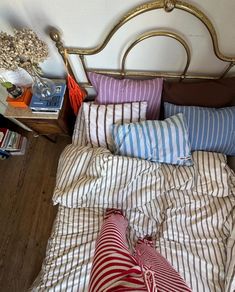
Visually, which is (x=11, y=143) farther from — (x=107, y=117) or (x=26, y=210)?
(x=107, y=117)

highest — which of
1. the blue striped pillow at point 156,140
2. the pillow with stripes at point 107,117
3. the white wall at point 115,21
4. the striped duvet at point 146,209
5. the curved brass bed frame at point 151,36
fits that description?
the white wall at point 115,21

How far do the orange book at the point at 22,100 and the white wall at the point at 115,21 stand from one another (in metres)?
0.28

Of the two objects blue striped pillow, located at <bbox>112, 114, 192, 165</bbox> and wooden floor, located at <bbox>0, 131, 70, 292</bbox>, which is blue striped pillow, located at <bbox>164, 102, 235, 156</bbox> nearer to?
blue striped pillow, located at <bbox>112, 114, 192, 165</bbox>

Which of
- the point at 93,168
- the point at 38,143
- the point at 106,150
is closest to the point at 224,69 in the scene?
the point at 106,150

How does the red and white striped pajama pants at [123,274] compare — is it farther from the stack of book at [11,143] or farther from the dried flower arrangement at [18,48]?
the stack of book at [11,143]

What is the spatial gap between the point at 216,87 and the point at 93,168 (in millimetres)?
779

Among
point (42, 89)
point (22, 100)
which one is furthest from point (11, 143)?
point (42, 89)

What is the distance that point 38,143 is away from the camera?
171 cm

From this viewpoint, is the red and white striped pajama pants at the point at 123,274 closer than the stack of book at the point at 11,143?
Yes

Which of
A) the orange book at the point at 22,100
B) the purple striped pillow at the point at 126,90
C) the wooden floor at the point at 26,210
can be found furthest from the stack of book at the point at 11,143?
the purple striped pillow at the point at 126,90

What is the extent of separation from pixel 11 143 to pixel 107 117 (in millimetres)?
880

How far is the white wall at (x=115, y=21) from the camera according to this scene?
3.02 ft

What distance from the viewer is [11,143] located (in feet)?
5.21

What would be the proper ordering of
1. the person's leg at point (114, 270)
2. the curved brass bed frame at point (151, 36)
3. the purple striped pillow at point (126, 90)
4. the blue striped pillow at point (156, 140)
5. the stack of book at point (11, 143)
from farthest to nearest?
the stack of book at point (11, 143) → the purple striped pillow at point (126, 90) → the blue striped pillow at point (156, 140) → the curved brass bed frame at point (151, 36) → the person's leg at point (114, 270)
